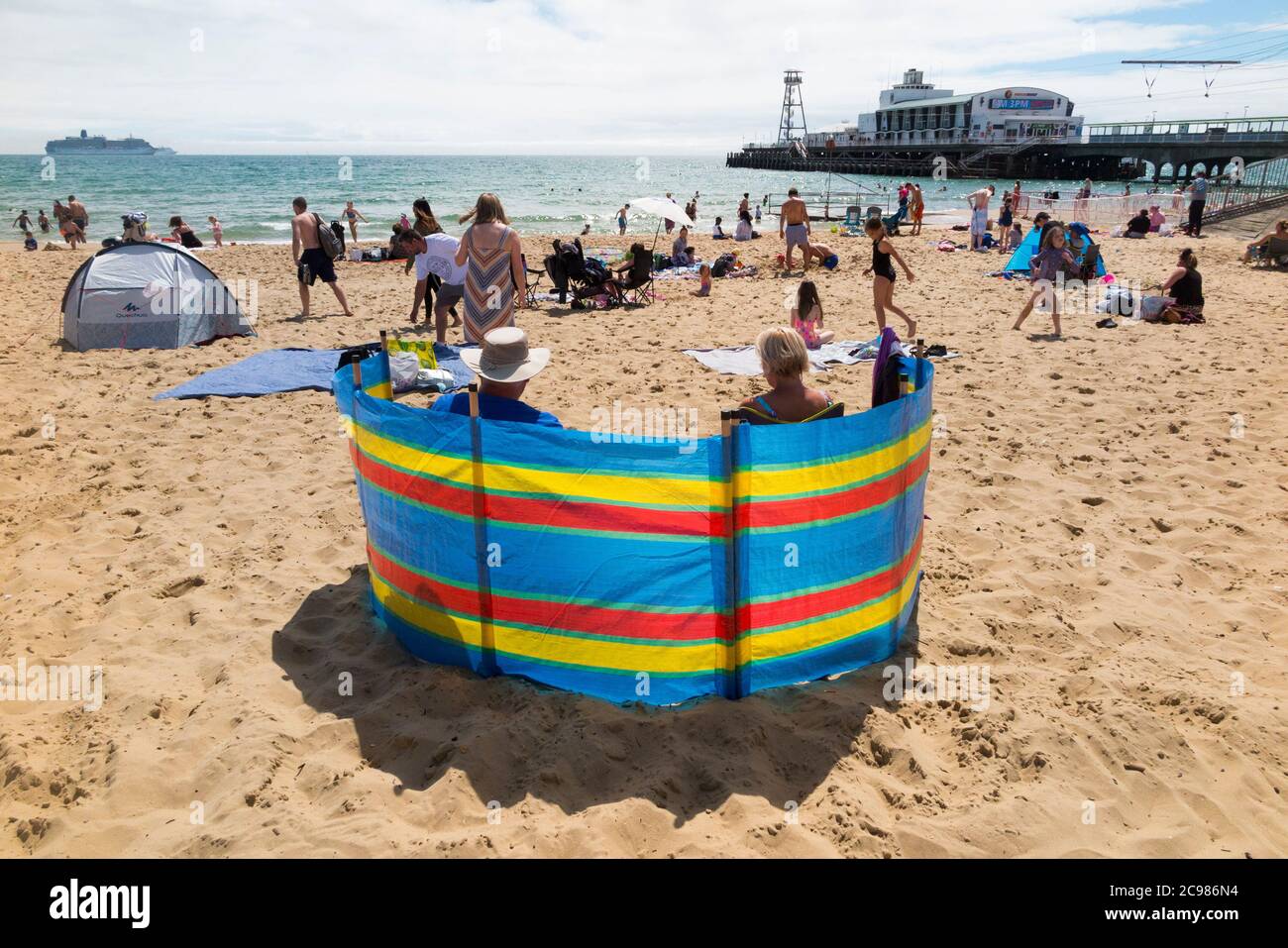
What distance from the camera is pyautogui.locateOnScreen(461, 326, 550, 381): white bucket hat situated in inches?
145

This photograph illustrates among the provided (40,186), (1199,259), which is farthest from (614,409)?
(40,186)

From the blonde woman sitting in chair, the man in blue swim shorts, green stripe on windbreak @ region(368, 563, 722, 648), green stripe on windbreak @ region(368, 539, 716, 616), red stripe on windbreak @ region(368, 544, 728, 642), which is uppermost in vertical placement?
the man in blue swim shorts

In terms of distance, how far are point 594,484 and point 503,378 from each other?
2.73ft

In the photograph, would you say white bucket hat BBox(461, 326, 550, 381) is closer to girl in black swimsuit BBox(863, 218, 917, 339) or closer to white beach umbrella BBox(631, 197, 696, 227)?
girl in black swimsuit BBox(863, 218, 917, 339)

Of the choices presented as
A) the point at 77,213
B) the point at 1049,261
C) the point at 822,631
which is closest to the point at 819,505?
the point at 822,631

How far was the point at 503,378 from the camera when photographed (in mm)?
3678

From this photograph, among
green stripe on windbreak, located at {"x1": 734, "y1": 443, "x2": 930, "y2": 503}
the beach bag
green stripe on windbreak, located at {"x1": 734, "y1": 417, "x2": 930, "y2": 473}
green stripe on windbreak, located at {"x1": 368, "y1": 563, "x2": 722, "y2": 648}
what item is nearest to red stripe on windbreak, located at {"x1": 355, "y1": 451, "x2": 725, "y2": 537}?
green stripe on windbreak, located at {"x1": 734, "y1": 443, "x2": 930, "y2": 503}

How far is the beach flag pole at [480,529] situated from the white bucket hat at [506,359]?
1.05ft

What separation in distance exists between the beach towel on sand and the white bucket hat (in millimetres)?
4188

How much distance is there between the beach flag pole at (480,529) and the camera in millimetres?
3279

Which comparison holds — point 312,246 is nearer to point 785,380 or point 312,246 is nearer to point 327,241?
point 327,241

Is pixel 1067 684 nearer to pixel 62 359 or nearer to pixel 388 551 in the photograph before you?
pixel 388 551

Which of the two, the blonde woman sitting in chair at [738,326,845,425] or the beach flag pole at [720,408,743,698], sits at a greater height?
the blonde woman sitting in chair at [738,326,845,425]
